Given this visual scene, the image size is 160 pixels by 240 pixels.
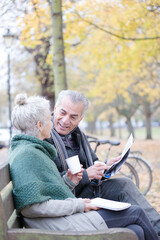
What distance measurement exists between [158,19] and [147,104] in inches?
584

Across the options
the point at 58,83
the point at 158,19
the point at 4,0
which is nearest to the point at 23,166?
the point at 4,0

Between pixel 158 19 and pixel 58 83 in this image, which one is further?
pixel 158 19

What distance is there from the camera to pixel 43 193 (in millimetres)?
1844

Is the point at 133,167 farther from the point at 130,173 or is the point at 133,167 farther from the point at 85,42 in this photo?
the point at 85,42

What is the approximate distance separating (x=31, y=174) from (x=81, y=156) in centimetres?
133

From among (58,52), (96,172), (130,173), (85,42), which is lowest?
(130,173)

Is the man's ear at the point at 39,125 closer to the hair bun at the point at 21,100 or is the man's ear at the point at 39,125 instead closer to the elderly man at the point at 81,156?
the hair bun at the point at 21,100

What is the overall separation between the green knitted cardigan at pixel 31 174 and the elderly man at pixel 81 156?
77cm

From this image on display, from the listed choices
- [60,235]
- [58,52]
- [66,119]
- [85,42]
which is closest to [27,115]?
[60,235]

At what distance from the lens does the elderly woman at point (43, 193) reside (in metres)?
1.80

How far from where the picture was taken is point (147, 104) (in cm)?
2056

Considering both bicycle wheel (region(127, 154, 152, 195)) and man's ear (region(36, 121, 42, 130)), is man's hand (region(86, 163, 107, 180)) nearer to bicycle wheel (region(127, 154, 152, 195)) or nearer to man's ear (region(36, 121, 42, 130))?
man's ear (region(36, 121, 42, 130))

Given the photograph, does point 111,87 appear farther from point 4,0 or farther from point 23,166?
point 23,166

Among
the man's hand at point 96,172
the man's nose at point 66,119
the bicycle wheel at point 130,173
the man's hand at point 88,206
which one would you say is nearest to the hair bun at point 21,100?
the man's hand at point 88,206
